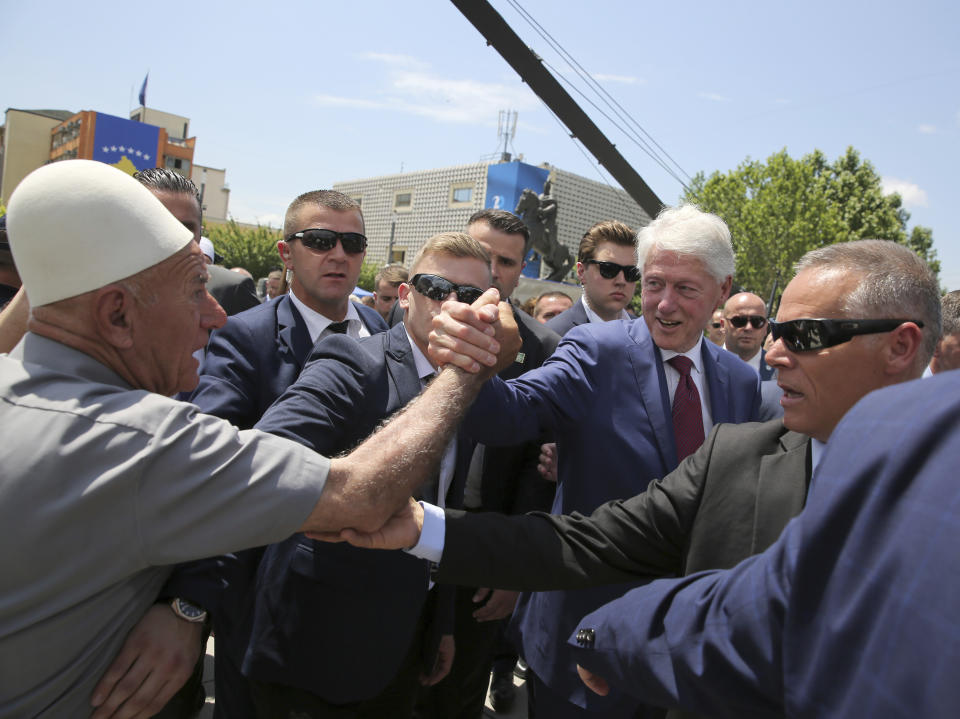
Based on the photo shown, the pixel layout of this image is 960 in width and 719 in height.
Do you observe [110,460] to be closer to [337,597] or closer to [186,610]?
[186,610]

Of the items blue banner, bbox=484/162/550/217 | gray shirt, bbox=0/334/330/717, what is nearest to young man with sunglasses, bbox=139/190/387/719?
gray shirt, bbox=0/334/330/717

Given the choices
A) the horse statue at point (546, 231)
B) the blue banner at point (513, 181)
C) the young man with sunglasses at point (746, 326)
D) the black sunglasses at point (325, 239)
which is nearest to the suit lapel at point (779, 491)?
the black sunglasses at point (325, 239)

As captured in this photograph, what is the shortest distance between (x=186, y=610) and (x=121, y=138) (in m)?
23.5

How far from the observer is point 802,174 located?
32.3 metres

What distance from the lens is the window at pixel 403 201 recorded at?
195 feet

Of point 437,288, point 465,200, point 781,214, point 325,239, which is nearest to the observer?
point 437,288

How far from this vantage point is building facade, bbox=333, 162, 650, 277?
45.5 metres

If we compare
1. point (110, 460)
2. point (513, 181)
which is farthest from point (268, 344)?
point (513, 181)

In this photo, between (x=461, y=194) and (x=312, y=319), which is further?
(x=461, y=194)

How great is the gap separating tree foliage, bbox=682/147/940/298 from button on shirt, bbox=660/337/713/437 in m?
29.5

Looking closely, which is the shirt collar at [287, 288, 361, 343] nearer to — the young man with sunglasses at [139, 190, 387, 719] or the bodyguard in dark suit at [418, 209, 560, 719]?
the young man with sunglasses at [139, 190, 387, 719]

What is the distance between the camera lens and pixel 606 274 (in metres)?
4.56

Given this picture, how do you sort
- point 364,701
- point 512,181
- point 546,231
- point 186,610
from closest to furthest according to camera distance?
point 186,610, point 364,701, point 546,231, point 512,181

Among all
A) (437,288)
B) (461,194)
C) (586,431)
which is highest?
(461,194)
